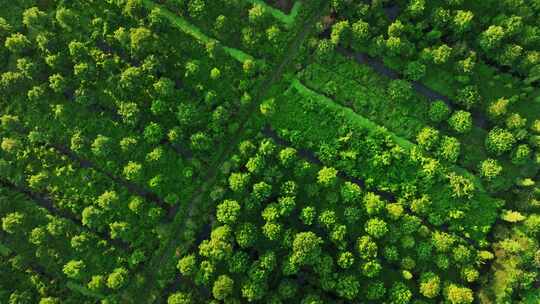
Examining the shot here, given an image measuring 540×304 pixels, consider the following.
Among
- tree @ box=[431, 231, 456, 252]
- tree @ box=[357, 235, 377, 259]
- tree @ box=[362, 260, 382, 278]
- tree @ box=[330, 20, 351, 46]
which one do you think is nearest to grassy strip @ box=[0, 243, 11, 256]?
tree @ box=[357, 235, 377, 259]

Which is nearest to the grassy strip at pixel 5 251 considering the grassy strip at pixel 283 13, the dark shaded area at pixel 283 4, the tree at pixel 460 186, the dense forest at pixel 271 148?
the dense forest at pixel 271 148

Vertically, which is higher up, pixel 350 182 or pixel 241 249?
pixel 350 182

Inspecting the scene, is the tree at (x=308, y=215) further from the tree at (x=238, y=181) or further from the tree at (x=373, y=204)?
the tree at (x=238, y=181)

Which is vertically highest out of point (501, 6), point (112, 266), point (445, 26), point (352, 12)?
point (501, 6)

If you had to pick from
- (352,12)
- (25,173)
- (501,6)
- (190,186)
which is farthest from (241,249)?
(501,6)

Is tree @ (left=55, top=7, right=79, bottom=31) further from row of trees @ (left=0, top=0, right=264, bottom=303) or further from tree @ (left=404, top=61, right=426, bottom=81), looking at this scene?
tree @ (left=404, top=61, right=426, bottom=81)

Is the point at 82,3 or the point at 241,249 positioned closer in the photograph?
the point at 241,249

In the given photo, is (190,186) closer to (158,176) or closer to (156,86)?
(158,176)
